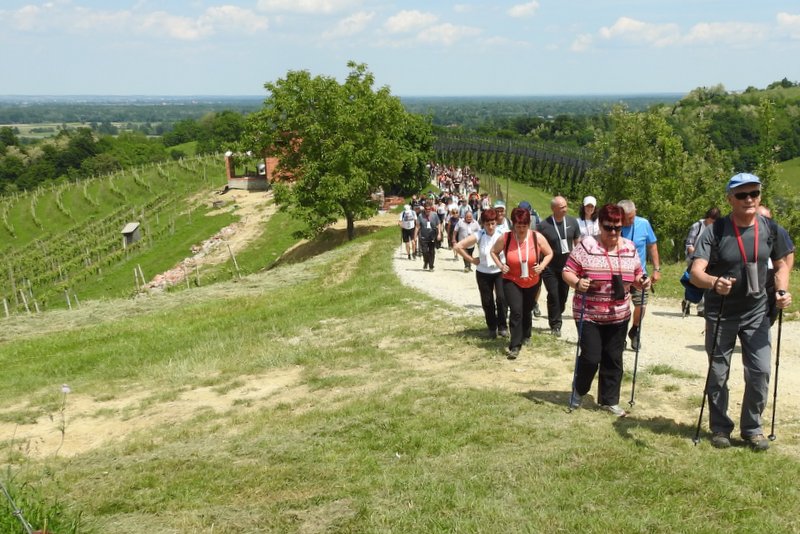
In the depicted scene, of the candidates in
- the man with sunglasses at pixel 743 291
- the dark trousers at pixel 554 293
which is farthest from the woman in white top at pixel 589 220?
the man with sunglasses at pixel 743 291

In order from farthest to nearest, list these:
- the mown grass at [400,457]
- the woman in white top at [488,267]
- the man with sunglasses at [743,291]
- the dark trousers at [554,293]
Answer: the dark trousers at [554,293] < the woman in white top at [488,267] < the man with sunglasses at [743,291] < the mown grass at [400,457]

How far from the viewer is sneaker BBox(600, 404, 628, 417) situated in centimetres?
694

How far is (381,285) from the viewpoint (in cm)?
1736

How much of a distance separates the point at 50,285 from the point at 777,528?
47572 mm

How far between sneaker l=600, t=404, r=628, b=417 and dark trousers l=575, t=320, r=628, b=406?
29mm

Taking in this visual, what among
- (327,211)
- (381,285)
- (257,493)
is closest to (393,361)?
(257,493)

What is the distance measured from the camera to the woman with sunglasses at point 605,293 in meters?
6.78

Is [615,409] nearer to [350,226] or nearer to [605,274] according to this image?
[605,274]

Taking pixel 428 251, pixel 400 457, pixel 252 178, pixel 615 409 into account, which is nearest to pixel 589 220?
pixel 615 409

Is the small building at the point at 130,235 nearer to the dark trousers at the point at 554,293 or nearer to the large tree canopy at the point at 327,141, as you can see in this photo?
the large tree canopy at the point at 327,141

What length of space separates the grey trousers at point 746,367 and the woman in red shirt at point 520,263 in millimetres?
3047

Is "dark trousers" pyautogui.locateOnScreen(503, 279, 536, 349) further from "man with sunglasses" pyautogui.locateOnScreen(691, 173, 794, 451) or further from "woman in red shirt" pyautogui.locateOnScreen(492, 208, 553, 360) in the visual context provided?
"man with sunglasses" pyautogui.locateOnScreen(691, 173, 794, 451)

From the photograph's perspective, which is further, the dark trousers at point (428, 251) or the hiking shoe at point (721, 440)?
the dark trousers at point (428, 251)

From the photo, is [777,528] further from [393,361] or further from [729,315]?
[393,361]
